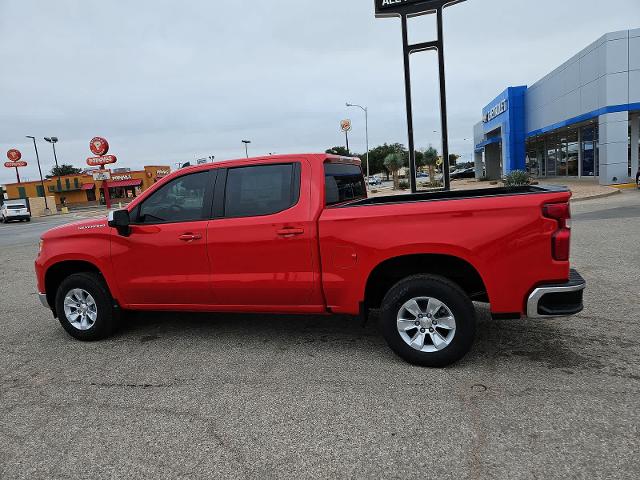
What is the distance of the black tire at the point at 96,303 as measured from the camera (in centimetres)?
507

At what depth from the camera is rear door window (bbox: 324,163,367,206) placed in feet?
15.0

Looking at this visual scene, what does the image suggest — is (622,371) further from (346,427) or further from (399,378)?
(346,427)

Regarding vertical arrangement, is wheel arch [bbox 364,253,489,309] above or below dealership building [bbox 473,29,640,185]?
below

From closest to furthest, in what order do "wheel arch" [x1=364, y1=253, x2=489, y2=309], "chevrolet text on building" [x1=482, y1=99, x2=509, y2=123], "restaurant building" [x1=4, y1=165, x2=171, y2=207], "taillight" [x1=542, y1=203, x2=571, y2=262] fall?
"taillight" [x1=542, y1=203, x2=571, y2=262]
"wheel arch" [x1=364, y1=253, x2=489, y2=309]
"chevrolet text on building" [x1=482, y1=99, x2=509, y2=123]
"restaurant building" [x1=4, y1=165, x2=171, y2=207]

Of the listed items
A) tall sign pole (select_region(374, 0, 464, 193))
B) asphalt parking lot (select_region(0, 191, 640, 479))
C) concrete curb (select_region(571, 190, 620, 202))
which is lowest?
concrete curb (select_region(571, 190, 620, 202))

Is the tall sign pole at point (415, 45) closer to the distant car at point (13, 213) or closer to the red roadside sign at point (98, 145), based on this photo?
the distant car at point (13, 213)

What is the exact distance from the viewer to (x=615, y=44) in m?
22.4

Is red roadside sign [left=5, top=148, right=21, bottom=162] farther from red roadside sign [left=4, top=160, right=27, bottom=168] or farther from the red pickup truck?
the red pickup truck

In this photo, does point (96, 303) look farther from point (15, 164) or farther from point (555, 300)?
point (15, 164)

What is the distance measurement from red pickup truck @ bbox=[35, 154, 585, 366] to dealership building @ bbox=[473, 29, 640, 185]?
2279 centimetres

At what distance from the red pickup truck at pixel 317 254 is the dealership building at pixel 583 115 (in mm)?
22795

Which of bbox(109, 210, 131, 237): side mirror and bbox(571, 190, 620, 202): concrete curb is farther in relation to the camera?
bbox(571, 190, 620, 202): concrete curb

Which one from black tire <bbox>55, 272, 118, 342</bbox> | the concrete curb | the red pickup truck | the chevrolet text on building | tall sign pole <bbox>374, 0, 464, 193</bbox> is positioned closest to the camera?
the red pickup truck

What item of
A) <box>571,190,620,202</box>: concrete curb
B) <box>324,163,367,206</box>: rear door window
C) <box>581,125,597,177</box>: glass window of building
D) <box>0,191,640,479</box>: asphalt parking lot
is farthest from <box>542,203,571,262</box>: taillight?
<box>581,125,597,177</box>: glass window of building
